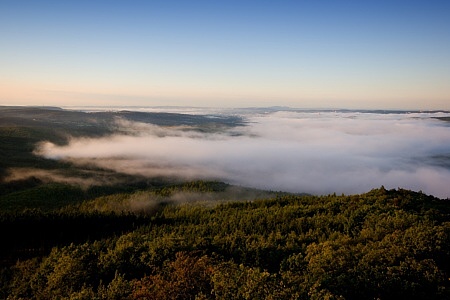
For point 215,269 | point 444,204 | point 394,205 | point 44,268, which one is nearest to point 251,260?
point 215,269

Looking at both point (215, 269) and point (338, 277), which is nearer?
point (338, 277)

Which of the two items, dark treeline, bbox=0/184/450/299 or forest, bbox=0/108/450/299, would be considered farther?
forest, bbox=0/108/450/299

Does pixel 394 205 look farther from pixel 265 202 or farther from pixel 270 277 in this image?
pixel 270 277

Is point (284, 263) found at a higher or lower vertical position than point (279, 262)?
higher

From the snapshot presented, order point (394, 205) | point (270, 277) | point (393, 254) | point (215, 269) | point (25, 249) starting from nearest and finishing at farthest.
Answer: point (270, 277) → point (393, 254) → point (215, 269) → point (394, 205) → point (25, 249)

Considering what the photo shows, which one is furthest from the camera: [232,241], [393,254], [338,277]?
[232,241]

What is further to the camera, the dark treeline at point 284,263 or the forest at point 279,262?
the forest at point 279,262

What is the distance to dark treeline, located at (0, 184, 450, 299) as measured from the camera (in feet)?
137

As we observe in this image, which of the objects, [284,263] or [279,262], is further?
[279,262]

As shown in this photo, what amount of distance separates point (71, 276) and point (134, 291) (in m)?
24.9

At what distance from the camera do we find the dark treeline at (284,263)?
137ft

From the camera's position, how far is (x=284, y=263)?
59.4 meters

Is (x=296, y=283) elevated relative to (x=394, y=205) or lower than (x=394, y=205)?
elevated

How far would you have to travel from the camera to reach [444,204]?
129 meters
